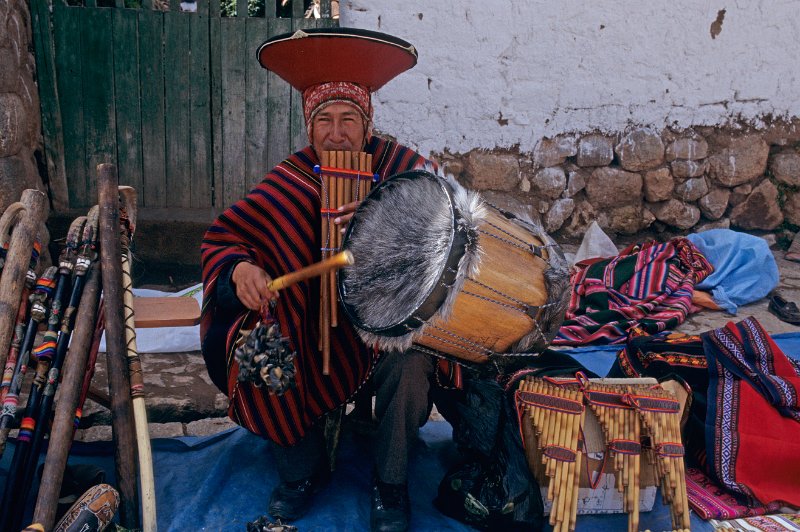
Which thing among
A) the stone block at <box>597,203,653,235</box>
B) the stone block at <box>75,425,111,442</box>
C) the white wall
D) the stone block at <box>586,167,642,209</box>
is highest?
the white wall

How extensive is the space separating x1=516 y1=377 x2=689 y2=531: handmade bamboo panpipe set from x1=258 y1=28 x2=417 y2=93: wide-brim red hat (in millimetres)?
1208

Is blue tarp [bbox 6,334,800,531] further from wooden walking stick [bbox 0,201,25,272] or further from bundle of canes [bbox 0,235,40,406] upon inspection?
wooden walking stick [bbox 0,201,25,272]

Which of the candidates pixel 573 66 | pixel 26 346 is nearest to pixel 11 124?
pixel 26 346

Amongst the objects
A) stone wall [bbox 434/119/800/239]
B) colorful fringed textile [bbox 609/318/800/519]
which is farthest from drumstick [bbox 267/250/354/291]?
stone wall [bbox 434/119/800/239]

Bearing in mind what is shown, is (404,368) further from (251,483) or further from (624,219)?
(624,219)

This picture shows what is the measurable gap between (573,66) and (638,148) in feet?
2.62

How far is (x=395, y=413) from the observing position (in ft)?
7.07

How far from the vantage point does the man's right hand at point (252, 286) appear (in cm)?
201

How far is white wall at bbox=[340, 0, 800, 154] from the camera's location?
4.49 m

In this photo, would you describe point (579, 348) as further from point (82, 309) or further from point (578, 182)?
point (82, 309)

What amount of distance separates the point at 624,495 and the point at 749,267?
2860 mm

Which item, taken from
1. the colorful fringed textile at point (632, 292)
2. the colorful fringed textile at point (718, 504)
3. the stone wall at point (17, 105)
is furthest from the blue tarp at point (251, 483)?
the stone wall at point (17, 105)

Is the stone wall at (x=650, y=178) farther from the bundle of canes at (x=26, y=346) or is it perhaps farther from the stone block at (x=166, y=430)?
the bundle of canes at (x=26, y=346)

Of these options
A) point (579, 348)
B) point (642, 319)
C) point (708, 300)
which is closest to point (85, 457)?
point (579, 348)
